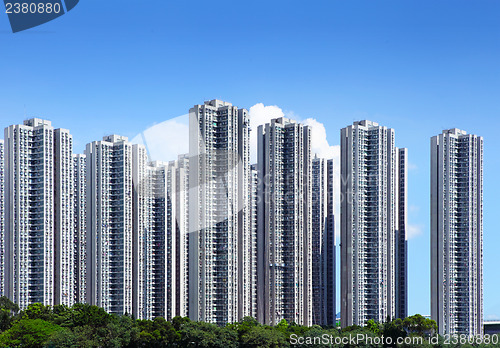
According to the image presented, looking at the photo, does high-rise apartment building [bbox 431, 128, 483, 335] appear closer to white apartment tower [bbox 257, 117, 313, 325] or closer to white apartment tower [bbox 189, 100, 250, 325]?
white apartment tower [bbox 257, 117, 313, 325]

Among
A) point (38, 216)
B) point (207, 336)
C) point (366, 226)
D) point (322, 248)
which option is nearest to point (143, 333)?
point (207, 336)

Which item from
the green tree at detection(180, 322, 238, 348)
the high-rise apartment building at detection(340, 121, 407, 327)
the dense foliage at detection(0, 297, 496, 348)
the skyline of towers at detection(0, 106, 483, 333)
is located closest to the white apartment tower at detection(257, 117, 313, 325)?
the skyline of towers at detection(0, 106, 483, 333)

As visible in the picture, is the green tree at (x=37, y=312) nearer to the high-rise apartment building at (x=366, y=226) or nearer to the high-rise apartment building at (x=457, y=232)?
the high-rise apartment building at (x=366, y=226)

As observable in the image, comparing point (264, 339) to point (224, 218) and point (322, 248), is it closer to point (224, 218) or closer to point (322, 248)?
point (224, 218)

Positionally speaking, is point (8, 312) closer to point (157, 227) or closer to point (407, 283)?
point (157, 227)

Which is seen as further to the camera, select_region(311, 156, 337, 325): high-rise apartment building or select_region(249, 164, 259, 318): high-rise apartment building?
select_region(311, 156, 337, 325): high-rise apartment building

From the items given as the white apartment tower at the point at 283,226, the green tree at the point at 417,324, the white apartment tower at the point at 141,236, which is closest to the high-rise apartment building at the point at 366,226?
the white apartment tower at the point at 283,226

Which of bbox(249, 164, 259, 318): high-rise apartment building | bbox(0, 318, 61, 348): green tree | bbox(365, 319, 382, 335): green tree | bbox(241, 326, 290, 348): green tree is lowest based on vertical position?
bbox(365, 319, 382, 335): green tree
